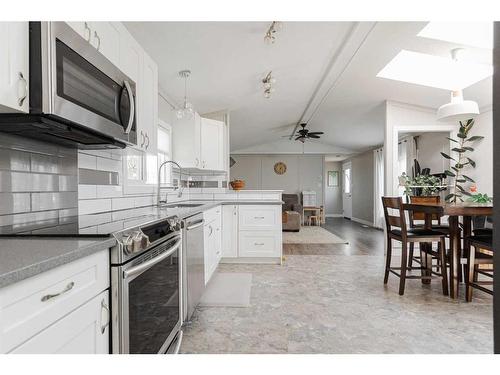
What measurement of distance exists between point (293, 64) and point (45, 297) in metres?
3.48

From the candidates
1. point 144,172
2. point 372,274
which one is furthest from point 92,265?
point 372,274

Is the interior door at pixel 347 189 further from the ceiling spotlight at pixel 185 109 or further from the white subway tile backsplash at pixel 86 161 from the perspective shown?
the white subway tile backsplash at pixel 86 161

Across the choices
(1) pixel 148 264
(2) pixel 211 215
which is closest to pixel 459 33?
(2) pixel 211 215

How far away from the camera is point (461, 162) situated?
459 cm

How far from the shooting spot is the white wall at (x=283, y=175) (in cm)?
1028

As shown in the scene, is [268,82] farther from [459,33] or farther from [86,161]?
[86,161]

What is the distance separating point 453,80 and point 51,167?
4.62 m

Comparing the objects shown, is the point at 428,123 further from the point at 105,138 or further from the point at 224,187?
the point at 105,138

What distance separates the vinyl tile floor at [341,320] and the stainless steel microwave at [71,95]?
55.9 inches

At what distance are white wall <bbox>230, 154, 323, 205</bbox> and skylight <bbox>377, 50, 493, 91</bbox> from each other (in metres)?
→ 6.22

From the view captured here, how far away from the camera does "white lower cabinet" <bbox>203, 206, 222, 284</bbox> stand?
2.85m

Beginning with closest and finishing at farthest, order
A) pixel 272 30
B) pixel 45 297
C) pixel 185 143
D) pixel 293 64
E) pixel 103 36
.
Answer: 1. pixel 45 297
2. pixel 103 36
3. pixel 272 30
4. pixel 293 64
5. pixel 185 143

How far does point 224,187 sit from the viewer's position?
498cm

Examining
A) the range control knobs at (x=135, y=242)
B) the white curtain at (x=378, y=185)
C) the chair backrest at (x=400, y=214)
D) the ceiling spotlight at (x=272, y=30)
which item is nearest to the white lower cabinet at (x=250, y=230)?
the chair backrest at (x=400, y=214)
